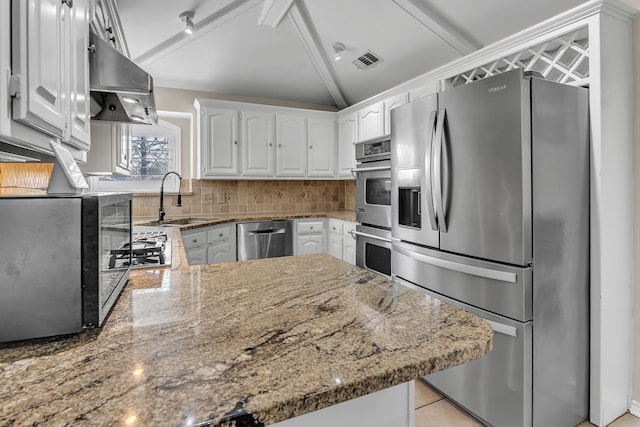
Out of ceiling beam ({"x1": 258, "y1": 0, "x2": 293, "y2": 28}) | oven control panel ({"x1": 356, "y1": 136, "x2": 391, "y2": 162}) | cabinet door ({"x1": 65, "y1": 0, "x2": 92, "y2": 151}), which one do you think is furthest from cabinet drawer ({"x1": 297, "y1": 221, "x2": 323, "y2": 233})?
cabinet door ({"x1": 65, "y1": 0, "x2": 92, "y2": 151})

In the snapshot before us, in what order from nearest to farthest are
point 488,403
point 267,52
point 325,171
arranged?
point 488,403
point 267,52
point 325,171

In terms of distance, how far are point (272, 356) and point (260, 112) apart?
12.2 feet

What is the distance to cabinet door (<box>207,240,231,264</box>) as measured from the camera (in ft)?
11.4

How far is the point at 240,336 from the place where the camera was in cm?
73

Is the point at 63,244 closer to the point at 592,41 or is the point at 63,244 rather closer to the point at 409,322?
the point at 409,322

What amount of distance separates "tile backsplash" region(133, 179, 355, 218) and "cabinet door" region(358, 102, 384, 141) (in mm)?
1028

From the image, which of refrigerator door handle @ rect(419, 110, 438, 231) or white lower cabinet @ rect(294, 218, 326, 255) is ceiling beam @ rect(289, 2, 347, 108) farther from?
refrigerator door handle @ rect(419, 110, 438, 231)

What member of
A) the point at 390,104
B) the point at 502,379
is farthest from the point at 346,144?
the point at 502,379

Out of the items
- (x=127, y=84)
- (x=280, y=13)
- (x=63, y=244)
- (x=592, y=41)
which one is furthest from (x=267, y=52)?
(x=63, y=244)

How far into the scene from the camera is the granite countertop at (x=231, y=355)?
50 cm

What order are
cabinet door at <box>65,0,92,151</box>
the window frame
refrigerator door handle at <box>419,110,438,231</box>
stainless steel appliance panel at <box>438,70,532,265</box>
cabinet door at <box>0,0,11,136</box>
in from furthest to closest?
the window frame, refrigerator door handle at <box>419,110,438,231</box>, stainless steel appliance panel at <box>438,70,532,265</box>, cabinet door at <box>65,0,92,151</box>, cabinet door at <box>0,0,11,136</box>

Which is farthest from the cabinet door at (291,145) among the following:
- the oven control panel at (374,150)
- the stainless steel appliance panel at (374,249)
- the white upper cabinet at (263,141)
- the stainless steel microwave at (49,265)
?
the stainless steel microwave at (49,265)

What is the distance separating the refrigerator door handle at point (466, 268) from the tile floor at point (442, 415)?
0.81 metres

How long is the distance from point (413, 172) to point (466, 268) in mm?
694
